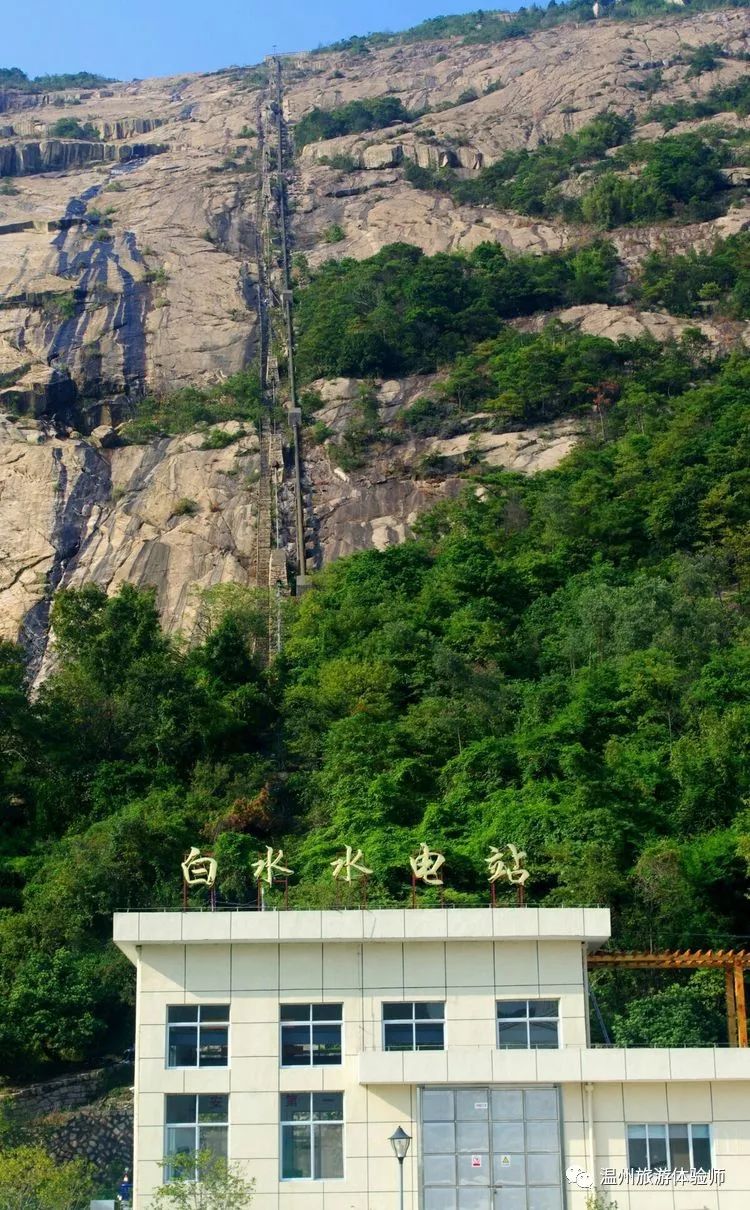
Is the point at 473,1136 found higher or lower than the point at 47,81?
lower

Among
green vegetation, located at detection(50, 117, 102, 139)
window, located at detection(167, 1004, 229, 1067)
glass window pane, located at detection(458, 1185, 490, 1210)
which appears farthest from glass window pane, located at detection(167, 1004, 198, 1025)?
green vegetation, located at detection(50, 117, 102, 139)

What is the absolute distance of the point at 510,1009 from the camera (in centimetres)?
2641

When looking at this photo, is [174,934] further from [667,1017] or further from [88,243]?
[88,243]

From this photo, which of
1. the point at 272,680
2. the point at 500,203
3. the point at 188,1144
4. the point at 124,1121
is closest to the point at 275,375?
the point at 500,203

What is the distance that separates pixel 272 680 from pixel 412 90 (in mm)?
63132

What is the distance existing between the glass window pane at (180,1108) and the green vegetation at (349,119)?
75.1 m

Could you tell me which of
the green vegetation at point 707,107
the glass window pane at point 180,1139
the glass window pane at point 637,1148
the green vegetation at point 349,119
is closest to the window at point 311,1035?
the glass window pane at point 180,1139

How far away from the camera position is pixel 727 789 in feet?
129

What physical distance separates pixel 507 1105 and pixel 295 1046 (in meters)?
3.26

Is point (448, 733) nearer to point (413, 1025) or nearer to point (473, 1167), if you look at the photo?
point (413, 1025)

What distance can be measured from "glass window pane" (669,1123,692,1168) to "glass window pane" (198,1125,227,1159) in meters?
6.50

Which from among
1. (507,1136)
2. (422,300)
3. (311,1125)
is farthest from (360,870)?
(422,300)

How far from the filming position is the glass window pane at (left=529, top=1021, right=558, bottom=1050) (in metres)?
26.2

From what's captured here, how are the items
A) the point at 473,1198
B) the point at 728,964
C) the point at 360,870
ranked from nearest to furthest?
1. the point at 473,1198
2. the point at 728,964
3. the point at 360,870
